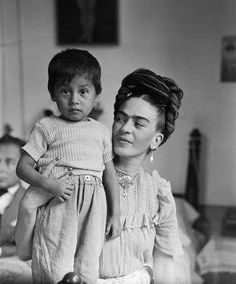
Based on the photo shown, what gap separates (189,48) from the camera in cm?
117

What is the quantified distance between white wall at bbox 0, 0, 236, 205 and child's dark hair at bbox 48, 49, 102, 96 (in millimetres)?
153

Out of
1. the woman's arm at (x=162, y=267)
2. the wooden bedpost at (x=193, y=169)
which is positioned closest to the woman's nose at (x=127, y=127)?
the woman's arm at (x=162, y=267)

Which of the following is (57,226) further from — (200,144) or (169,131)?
(200,144)

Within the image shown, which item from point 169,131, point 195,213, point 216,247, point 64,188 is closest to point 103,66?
point 169,131

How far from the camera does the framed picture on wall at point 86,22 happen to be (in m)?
0.93

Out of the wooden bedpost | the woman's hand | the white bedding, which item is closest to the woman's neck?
the woman's hand

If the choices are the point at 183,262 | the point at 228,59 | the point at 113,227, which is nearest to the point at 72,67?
the point at 113,227

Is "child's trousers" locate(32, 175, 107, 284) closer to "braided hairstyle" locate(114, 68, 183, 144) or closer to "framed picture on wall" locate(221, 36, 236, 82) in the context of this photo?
"braided hairstyle" locate(114, 68, 183, 144)

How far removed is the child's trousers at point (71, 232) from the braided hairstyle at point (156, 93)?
5.8 inches

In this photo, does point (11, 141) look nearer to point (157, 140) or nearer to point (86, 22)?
point (86, 22)

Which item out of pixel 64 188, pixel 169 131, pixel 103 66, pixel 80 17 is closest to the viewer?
pixel 64 188

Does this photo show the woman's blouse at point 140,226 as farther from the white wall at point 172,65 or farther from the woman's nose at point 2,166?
the woman's nose at point 2,166

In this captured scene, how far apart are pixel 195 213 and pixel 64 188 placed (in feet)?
2.63

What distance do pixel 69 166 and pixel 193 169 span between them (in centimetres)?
65
